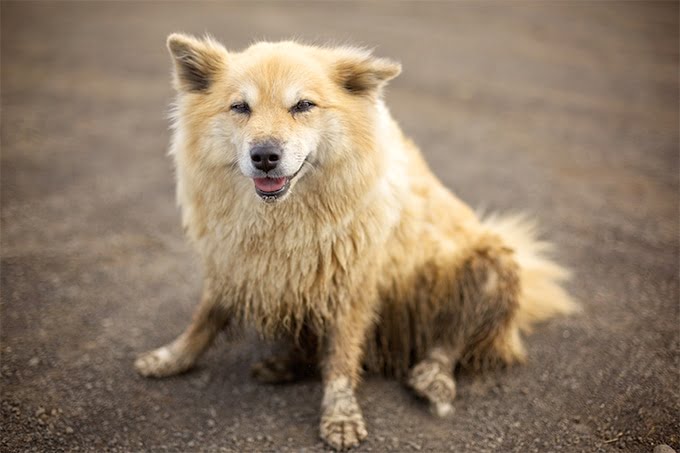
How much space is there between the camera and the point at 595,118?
24.9 ft

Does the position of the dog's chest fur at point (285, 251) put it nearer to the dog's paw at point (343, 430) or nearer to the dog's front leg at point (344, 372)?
the dog's front leg at point (344, 372)

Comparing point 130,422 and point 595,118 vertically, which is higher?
point 595,118

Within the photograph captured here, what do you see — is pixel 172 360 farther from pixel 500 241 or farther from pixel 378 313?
pixel 500 241

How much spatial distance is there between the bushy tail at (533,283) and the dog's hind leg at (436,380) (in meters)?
0.70

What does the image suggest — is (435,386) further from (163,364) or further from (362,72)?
(362,72)

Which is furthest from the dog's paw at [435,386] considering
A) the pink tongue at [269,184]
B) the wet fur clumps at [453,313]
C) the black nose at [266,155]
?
the black nose at [266,155]

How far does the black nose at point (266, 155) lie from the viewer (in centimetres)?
253

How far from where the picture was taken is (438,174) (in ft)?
20.0

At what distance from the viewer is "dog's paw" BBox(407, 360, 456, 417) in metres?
3.21

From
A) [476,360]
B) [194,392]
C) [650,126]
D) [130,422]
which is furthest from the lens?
[650,126]

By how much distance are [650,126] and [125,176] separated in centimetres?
682

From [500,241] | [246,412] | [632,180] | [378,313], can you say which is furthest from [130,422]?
[632,180]

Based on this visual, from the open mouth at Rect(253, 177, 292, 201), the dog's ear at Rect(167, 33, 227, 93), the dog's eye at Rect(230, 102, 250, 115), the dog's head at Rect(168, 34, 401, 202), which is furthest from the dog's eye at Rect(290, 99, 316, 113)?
the dog's ear at Rect(167, 33, 227, 93)

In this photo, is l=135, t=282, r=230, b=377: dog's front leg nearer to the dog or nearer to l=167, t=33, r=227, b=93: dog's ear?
the dog
